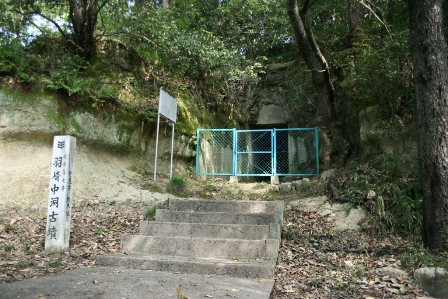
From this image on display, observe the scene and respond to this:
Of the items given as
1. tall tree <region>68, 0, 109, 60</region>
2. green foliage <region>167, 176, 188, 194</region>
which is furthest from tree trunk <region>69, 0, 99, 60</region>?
green foliage <region>167, 176, 188, 194</region>

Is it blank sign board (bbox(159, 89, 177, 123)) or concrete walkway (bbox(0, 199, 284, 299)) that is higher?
blank sign board (bbox(159, 89, 177, 123))

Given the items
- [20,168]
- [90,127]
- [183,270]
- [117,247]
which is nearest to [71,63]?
[90,127]

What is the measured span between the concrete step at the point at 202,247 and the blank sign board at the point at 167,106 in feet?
12.1

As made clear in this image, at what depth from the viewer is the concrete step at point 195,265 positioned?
13.2 ft

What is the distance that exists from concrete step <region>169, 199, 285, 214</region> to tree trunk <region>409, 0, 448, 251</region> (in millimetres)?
2217

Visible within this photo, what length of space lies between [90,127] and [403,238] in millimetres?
6685

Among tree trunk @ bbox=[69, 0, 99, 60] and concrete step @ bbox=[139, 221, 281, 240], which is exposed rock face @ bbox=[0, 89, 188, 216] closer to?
concrete step @ bbox=[139, 221, 281, 240]

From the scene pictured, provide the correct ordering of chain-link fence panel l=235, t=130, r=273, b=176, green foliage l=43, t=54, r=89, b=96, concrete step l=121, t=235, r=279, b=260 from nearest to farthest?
concrete step l=121, t=235, r=279, b=260 < green foliage l=43, t=54, r=89, b=96 < chain-link fence panel l=235, t=130, r=273, b=176

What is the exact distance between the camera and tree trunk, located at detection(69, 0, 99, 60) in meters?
8.37

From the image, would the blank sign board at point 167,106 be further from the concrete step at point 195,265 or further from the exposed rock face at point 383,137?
the exposed rock face at point 383,137

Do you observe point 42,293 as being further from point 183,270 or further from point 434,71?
point 434,71

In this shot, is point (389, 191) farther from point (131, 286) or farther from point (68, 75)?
point (68, 75)

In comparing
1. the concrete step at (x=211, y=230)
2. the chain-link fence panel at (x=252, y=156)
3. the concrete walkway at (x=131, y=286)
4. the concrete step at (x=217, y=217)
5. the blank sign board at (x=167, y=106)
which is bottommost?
the concrete walkway at (x=131, y=286)

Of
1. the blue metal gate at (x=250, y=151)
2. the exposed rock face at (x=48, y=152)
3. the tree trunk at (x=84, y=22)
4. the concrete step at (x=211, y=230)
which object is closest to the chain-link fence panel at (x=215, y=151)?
the blue metal gate at (x=250, y=151)
